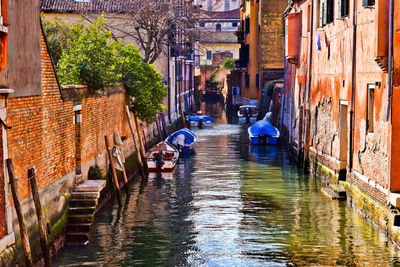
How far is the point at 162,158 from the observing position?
818 inches

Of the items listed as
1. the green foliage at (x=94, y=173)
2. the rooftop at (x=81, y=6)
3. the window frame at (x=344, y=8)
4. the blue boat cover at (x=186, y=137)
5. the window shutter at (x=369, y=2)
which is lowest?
the blue boat cover at (x=186, y=137)

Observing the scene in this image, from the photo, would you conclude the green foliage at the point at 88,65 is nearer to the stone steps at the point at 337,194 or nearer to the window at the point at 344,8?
the window at the point at 344,8

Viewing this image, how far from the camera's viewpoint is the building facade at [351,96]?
11477mm

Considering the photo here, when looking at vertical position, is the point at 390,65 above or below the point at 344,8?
below

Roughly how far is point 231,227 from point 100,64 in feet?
17.6

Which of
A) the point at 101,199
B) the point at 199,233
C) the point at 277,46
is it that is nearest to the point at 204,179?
the point at 101,199

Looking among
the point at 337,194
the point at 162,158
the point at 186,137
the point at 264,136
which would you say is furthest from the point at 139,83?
the point at 264,136

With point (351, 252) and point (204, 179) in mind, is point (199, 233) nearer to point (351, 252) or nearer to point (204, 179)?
point (351, 252)

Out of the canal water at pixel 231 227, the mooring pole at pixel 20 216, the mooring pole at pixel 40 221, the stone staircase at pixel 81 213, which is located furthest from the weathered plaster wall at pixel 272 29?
the mooring pole at pixel 20 216

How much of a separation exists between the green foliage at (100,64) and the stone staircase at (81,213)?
10.9ft

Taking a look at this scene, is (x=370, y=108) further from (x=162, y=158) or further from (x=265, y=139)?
(x=265, y=139)

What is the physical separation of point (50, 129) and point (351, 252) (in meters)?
5.84

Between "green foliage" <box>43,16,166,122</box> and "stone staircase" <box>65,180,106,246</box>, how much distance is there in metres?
3.31

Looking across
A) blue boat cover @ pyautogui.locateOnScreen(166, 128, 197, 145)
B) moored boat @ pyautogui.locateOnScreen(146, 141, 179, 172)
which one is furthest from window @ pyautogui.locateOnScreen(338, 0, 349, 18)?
blue boat cover @ pyautogui.locateOnScreen(166, 128, 197, 145)
